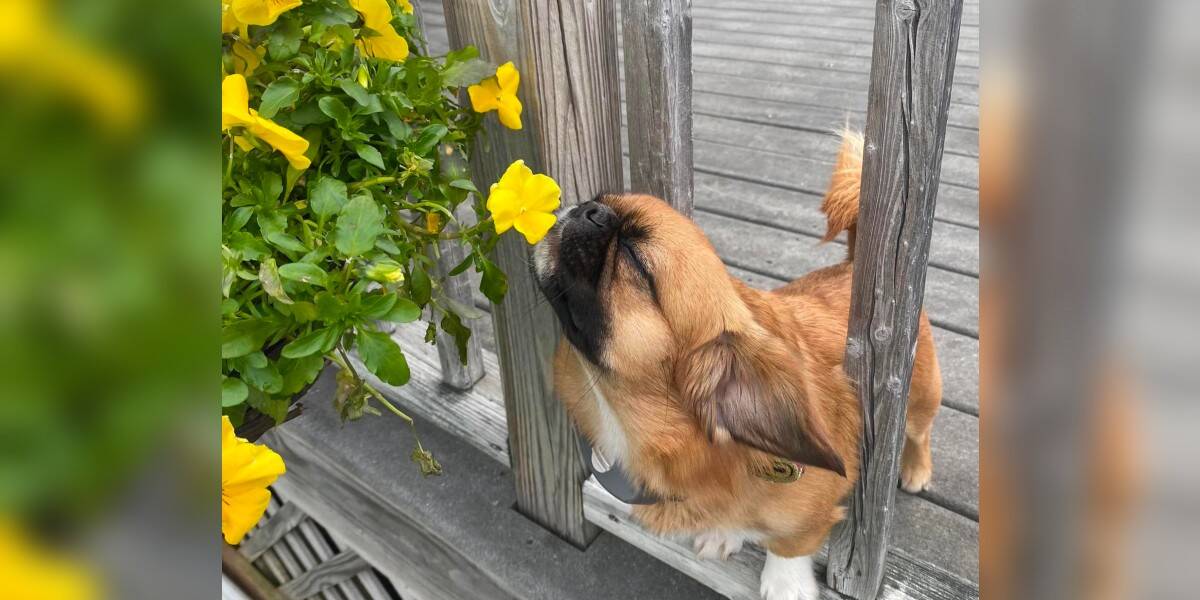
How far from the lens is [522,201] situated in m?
1.15

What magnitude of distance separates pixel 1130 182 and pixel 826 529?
147cm

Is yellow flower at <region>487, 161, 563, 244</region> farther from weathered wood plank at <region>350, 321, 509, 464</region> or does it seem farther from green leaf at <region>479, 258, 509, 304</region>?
weathered wood plank at <region>350, 321, 509, 464</region>

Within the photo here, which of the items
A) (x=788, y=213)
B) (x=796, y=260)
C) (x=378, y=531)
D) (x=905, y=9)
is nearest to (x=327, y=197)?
(x=905, y=9)

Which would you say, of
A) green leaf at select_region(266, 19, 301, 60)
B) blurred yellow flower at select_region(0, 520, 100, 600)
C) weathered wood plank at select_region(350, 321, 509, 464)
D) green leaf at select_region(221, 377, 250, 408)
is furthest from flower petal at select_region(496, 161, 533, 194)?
weathered wood plank at select_region(350, 321, 509, 464)

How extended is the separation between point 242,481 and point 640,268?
33.5 inches

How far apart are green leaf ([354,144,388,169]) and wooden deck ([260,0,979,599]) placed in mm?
1075

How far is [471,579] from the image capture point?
1.96 metres

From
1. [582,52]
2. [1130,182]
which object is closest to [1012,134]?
[1130,182]

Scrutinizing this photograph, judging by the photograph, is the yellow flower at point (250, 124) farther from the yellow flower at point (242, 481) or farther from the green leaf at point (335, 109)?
the yellow flower at point (242, 481)

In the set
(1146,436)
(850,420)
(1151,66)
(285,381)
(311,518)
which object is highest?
(1151,66)

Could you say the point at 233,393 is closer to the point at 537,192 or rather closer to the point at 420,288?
the point at 420,288

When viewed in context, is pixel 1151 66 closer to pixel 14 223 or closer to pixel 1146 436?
pixel 1146 436

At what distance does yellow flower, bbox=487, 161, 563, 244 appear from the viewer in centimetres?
113

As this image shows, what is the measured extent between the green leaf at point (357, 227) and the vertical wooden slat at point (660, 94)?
23.0 inches
